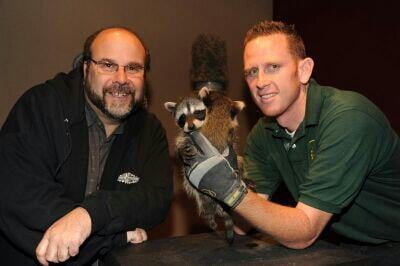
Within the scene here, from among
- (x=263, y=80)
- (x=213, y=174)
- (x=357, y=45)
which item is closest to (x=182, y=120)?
(x=213, y=174)

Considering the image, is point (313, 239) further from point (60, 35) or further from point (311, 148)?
point (60, 35)

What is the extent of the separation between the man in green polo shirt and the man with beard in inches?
15.3

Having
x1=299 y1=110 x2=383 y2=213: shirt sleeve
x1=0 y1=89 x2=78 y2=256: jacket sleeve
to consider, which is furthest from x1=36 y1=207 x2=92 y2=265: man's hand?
x1=299 y1=110 x2=383 y2=213: shirt sleeve

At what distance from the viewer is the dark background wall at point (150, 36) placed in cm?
245

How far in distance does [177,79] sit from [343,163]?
180cm

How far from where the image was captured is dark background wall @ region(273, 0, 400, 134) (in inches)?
88.0

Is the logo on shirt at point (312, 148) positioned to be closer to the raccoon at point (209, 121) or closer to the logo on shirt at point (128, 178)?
the raccoon at point (209, 121)

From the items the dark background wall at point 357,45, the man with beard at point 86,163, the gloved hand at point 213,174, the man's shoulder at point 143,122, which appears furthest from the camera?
the dark background wall at point 357,45

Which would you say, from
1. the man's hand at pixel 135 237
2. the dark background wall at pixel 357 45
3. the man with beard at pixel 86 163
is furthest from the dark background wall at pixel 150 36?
the man's hand at pixel 135 237

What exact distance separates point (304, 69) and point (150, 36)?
1.49m

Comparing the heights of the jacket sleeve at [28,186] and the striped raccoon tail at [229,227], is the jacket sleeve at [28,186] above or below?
above

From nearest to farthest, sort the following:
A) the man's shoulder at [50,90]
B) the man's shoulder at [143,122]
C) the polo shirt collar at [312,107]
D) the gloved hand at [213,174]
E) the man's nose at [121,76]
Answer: the gloved hand at [213,174]
the polo shirt collar at [312,107]
the man's shoulder at [50,90]
the man's nose at [121,76]
the man's shoulder at [143,122]

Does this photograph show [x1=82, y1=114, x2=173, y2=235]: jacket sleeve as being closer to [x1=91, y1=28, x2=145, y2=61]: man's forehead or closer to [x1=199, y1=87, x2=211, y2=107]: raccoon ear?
[x1=91, y1=28, x2=145, y2=61]: man's forehead

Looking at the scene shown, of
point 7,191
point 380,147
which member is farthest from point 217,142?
point 7,191
